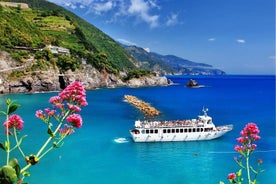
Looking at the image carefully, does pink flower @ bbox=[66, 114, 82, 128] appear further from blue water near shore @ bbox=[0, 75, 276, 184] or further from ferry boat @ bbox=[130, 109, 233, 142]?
ferry boat @ bbox=[130, 109, 233, 142]

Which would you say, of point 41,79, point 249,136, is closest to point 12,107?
point 249,136

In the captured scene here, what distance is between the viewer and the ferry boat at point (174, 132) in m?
48.4

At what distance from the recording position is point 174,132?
4909cm

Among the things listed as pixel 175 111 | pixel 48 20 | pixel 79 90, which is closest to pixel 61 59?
pixel 48 20

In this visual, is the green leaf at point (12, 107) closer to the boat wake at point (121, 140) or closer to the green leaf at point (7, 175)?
the green leaf at point (7, 175)

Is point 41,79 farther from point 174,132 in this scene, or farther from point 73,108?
point 73,108

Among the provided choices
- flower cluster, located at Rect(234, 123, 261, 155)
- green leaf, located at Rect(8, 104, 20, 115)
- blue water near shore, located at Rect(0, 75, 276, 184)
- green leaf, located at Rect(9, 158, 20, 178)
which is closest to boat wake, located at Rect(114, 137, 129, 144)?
blue water near shore, located at Rect(0, 75, 276, 184)

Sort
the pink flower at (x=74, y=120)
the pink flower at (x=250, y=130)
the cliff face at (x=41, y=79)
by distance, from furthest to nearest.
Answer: the cliff face at (x=41, y=79) → the pink flower at (x=250, y=130) → the pink flower at (x=74, y=120)

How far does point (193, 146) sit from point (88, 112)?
3602 centimetres

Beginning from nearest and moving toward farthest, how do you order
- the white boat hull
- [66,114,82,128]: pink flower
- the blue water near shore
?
[66,114,82,128]: pink flower → the blue water near shore → the white boat hull

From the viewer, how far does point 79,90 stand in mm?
5707

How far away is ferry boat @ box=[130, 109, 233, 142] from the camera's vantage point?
48.4 meters

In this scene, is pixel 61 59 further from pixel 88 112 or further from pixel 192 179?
pixel 192 179

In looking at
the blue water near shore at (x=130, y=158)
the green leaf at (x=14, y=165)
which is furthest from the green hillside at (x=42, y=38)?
the green leaf at (x=14, y=165)
